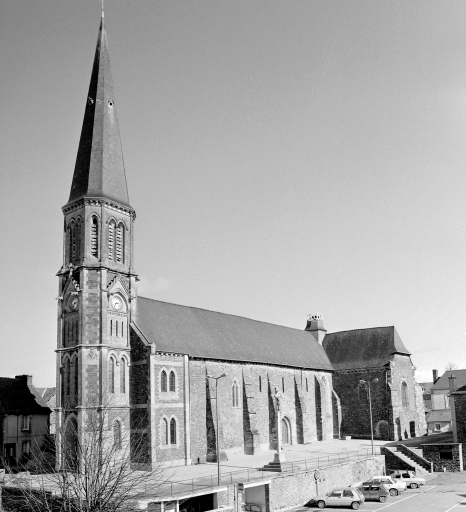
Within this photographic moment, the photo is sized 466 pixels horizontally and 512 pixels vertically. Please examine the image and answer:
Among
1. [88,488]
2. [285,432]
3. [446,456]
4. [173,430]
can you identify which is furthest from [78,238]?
[446,456]

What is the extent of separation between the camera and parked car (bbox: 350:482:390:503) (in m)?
38.0

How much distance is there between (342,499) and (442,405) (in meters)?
56.5

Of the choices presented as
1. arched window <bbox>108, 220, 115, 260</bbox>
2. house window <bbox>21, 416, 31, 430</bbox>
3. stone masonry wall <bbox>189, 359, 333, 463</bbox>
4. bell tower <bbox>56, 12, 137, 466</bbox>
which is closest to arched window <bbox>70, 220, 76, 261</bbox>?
bell tower <bbox>56, 12, 137, 466</bbox>

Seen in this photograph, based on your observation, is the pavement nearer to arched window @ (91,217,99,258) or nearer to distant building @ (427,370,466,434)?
arched window @ (91,217,99,258)

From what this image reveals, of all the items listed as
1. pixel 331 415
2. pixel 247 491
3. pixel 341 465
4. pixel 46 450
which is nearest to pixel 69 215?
pixel 46 450

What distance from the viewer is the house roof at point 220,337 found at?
4704cm

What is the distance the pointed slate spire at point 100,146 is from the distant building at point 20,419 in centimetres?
2063

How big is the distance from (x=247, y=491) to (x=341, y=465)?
9556 millimetres

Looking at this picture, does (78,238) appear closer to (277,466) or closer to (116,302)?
(116,302)

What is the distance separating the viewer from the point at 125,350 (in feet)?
145

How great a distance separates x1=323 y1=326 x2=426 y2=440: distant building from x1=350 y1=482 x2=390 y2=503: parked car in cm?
2456

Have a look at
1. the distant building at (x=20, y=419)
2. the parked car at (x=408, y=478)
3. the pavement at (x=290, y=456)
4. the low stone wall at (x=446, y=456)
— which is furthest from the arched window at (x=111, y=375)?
the low stone wall at (x=446, y=456)

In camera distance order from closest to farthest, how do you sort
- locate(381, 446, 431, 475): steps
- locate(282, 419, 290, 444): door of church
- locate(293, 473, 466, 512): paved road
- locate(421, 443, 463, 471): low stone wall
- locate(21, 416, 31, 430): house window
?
Answer: locate(293, 473, 466, 512): paved road, locate(381, 446, 431, 475): steps, locate(421, 443, 463, 471): low stone wall, locate(21, 416, 31, 430): house window, locate(282, 419, 290, 444): door of church

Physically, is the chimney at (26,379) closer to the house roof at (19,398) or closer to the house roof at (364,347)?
A: the house roof at (19,398)
